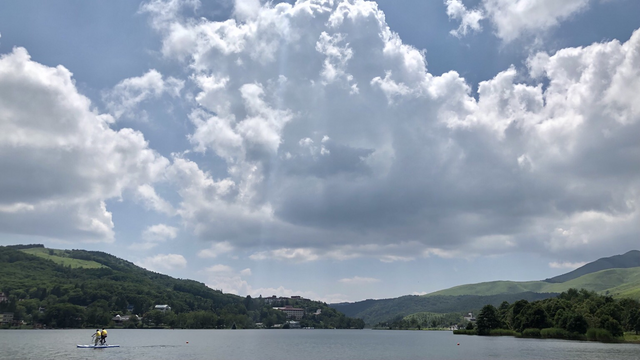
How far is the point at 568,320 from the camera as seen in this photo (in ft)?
478

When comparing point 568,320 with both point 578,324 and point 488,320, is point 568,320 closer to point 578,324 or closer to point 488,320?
point 578,324

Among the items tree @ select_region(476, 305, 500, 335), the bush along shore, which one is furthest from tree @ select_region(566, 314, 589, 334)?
tree @ select_region(476, 305, 500, 335)

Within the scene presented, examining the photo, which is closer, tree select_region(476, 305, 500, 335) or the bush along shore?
the bush along shore

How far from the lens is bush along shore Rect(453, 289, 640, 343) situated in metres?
139

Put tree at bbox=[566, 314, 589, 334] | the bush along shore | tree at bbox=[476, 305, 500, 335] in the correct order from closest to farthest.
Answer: the bush along shore → tree at bbox=[566, 314, 589, 334] → tree at bbox=[476, 305, 500, 335]

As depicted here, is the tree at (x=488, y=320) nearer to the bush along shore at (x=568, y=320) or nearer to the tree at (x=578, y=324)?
the bush along shore at (x=568, y=320)

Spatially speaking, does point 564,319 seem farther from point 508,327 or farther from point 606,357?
point 606,357

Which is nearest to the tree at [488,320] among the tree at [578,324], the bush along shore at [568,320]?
the bush along shore at [568,320]

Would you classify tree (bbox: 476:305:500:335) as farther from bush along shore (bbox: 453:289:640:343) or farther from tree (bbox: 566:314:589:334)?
tree (bbox: 566:314:589:334)

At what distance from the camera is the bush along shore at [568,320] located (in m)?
139

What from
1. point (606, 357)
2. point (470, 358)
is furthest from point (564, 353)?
point (470, 358)

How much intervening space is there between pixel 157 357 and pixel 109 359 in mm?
9356

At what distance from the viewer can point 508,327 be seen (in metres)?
190

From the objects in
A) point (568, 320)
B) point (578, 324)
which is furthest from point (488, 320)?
point (578, 324)
